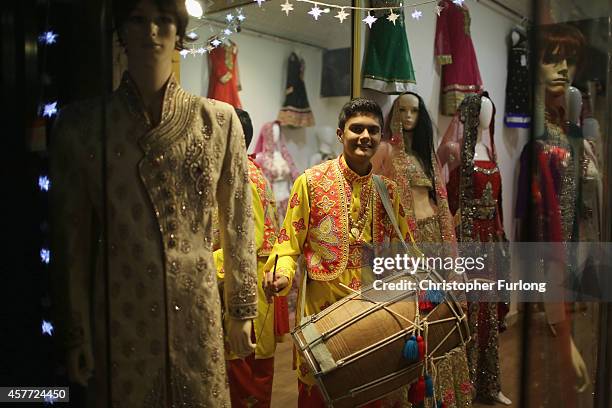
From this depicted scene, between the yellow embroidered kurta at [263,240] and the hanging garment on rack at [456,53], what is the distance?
687mm

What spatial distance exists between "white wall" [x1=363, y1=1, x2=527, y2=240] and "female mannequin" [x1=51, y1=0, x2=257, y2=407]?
88cm

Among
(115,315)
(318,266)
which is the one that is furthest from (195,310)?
(318,266)

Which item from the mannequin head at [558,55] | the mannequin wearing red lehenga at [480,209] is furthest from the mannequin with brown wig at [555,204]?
the mannequin wearing red lehenga at [480,209]

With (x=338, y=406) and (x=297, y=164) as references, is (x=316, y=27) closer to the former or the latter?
(x=297, y=164)

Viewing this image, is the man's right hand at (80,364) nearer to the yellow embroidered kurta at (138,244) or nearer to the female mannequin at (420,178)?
the yellow embroidered kurta at (138,244)

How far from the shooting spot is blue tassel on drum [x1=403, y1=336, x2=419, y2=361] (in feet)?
4.96

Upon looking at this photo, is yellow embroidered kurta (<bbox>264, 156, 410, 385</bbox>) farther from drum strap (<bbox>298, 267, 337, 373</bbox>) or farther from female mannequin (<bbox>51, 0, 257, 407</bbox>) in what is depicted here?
female mannequin (<bbox>51, 0, 257, 407</bbox>)

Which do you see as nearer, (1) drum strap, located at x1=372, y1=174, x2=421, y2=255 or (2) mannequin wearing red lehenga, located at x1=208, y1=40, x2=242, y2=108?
(2) mannequin wearing red lehenga, located at x1=208, y1=40, x2=242, y2=108

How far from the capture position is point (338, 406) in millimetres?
1534

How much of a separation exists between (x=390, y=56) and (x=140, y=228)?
3.59 feet

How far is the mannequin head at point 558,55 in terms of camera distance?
145 centimetres

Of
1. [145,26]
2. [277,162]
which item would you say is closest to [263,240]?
[277,162]

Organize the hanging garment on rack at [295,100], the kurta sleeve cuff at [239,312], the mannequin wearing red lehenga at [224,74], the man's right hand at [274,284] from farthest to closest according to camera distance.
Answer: the hanging garment on rack at [295,100] < the man's right hand at [274,284] < the mannequin wearing red lehenga at [224,74] < the kurta sleeve cuff at [239,312]

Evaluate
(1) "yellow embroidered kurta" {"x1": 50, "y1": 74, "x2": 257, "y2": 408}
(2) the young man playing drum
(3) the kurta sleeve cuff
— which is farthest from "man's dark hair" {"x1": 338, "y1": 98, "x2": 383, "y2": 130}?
(3) the kurta sleeve cuff
